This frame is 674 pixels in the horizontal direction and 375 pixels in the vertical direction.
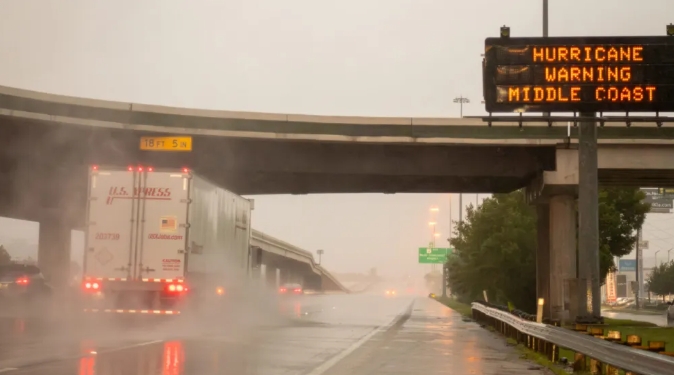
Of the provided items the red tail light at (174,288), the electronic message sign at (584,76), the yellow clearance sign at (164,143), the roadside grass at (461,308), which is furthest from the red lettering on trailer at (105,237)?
the roadside grass at (461,308)

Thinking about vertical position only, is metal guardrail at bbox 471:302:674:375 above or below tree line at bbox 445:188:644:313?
below

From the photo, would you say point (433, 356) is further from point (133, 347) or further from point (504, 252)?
point (504, 252)

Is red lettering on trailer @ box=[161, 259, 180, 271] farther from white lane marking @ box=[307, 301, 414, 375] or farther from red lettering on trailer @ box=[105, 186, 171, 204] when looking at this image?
white lane marking @ box=[307, 301, 414, 375]

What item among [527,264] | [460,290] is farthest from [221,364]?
[460,290]

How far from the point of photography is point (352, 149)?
38.6 meters

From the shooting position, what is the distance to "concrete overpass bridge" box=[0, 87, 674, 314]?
121 ft

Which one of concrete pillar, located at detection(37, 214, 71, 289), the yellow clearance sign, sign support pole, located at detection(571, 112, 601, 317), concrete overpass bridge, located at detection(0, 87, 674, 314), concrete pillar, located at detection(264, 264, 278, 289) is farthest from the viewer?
concrete pillar, located at detection(37, 214, 71, 289)

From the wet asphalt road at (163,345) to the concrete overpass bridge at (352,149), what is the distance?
7836 millimetres

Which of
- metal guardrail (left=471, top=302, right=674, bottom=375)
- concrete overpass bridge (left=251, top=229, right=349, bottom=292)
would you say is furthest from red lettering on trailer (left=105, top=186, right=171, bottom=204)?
concrete overpass bridge (left=251, top=229, right=349, bottom=292)

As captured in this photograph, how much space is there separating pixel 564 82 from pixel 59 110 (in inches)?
771

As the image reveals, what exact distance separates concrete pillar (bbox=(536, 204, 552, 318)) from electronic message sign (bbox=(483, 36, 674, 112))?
20.3 m

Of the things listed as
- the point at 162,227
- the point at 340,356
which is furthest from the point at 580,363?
the point at 162,227

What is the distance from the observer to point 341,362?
17359 mm

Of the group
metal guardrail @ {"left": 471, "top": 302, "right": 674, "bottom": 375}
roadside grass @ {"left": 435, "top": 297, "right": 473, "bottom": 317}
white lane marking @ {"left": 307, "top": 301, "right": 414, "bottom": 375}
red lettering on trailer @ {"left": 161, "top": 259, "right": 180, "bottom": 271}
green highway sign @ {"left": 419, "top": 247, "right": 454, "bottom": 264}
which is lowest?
roadside grass @ {"left": 435, "top": 297, "right": 473, "bottom": 317}
